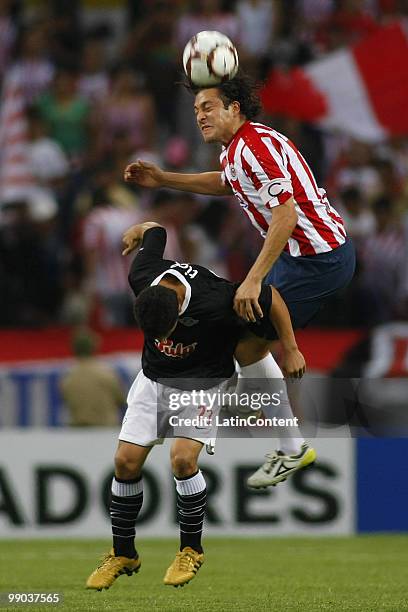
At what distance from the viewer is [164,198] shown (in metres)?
15.4

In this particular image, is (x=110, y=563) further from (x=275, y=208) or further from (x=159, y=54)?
(x=159, y=54)

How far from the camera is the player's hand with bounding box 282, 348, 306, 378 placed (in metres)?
9.12

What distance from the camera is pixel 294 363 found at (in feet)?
30.0

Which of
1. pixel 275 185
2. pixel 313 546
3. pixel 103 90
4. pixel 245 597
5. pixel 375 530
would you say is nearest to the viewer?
pixel 275 185

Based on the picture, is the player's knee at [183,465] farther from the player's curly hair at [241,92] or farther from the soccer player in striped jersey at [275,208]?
the player's curly hair at [241,92]

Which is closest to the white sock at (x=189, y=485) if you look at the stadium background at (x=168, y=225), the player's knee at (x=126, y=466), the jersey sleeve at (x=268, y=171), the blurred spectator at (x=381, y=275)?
the player's knee at (x=126, y=466)

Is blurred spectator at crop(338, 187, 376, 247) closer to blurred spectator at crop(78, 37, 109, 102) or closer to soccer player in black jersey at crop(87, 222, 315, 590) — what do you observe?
blurred spectator at crop(78, 37, 109, 102)

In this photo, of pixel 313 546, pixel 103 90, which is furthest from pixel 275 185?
pixel 103 90

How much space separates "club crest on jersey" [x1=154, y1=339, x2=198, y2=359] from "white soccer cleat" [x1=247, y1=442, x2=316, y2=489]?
917mm

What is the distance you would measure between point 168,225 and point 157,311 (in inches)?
261

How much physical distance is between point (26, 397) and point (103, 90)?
12.5 ft

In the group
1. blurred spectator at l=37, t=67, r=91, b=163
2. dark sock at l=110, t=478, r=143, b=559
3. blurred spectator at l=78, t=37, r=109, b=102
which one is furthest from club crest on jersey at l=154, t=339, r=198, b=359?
blurred spectator at l=78, t=37, r=109, b=102

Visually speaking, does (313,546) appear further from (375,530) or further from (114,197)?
(114,197)

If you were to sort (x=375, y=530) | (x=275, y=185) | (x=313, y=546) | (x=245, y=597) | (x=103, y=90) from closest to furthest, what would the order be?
1. (x=275, y=185)
2. (x=245, y=597)
3. (x=313, y=546)
4. (x=375, y=530)
5. (x=103, y=90)
